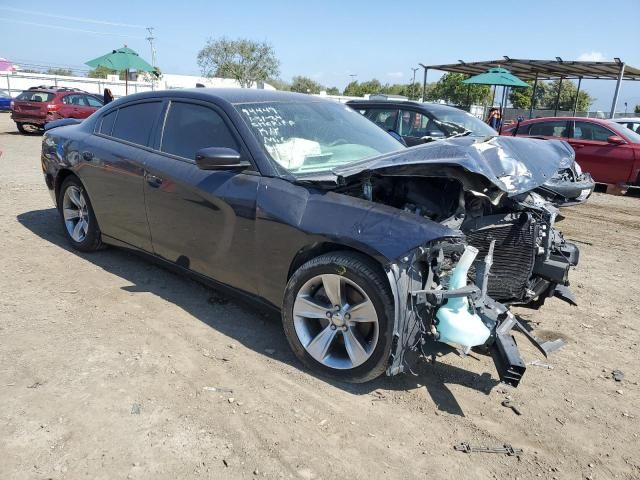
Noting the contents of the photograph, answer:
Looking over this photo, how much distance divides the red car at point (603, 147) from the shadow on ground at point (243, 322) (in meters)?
8.59

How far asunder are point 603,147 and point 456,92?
125 feet

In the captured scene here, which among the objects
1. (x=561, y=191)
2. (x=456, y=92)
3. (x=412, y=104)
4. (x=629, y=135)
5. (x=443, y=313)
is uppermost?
(x=456, y=92)

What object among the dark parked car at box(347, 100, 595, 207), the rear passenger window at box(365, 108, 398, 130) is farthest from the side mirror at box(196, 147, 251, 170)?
the rear passenger window at box(365, 108, 398, 130)

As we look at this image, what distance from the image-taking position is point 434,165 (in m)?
2.88

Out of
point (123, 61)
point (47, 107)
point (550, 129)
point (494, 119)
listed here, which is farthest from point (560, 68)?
point (47, 107)

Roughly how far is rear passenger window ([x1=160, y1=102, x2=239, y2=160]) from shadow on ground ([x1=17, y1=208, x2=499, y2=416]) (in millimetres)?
1061

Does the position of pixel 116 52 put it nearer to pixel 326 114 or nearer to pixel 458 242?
pixel 326 114

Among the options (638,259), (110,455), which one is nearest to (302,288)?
(110,455)

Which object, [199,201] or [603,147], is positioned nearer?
[199,201]

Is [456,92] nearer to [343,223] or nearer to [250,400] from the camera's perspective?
[343,223]

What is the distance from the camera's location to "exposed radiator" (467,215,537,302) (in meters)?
3.14

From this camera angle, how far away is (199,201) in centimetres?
360

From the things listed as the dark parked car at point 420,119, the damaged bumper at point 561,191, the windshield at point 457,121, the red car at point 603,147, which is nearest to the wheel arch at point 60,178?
the damaged bumper at point 561,191

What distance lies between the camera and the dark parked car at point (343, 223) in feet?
9.09
